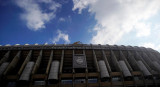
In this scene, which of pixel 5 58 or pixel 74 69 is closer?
pixel 74 69

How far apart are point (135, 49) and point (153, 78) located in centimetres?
1292

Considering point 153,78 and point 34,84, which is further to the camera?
point 153,78

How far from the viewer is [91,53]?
3447 centimetres

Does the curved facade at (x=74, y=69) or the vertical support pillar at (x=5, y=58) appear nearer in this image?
the curved facade at (x=74, y=69)

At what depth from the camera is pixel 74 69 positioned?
28.3 m

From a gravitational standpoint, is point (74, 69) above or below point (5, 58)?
below

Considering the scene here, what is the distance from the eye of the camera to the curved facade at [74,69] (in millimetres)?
24375

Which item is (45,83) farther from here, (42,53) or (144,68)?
(144,68)

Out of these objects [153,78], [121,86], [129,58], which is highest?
[129,58]

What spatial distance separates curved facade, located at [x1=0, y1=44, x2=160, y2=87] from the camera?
80.0 ft

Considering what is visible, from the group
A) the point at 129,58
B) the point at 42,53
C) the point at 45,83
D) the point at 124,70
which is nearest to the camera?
the point at 45,83

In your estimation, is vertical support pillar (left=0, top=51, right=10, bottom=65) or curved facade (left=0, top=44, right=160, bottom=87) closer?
curved facade (left=0, top=44, right=160, bottom=87)

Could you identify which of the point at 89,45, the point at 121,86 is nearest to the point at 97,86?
the point at 121,86

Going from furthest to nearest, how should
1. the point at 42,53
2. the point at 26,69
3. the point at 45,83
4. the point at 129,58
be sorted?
the point at 129,58, the point at 42,53, the point at 26,69, the point at 45,83
